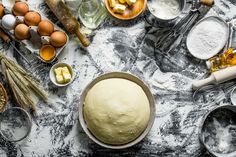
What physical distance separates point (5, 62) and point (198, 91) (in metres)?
0.63

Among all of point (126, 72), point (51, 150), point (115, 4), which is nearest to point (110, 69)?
point (126, 72)

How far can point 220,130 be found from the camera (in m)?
1.61

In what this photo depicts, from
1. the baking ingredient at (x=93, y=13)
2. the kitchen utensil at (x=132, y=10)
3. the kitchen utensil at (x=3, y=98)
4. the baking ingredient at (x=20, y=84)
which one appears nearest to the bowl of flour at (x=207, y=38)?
the kitchen utensil at (x=132, y=10)

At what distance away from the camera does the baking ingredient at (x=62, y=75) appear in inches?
63.2

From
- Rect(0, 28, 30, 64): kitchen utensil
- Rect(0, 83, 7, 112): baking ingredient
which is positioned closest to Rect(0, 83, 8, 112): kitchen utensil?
Rect(0, 83, 7, 112): baking ingredient

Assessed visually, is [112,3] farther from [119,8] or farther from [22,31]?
[22,31]

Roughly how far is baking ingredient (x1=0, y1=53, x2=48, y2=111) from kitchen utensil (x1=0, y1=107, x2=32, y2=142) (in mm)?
32

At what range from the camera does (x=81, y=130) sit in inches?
63.6

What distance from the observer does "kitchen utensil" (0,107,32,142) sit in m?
1.61

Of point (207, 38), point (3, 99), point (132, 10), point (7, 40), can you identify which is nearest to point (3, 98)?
point (3, 99)

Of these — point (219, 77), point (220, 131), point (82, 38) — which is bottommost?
point (220, 131)

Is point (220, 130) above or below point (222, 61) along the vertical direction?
below

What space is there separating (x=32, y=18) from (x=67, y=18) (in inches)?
4.4

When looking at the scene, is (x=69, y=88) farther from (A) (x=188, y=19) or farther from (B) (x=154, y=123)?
(A) (x=188, y=19)
